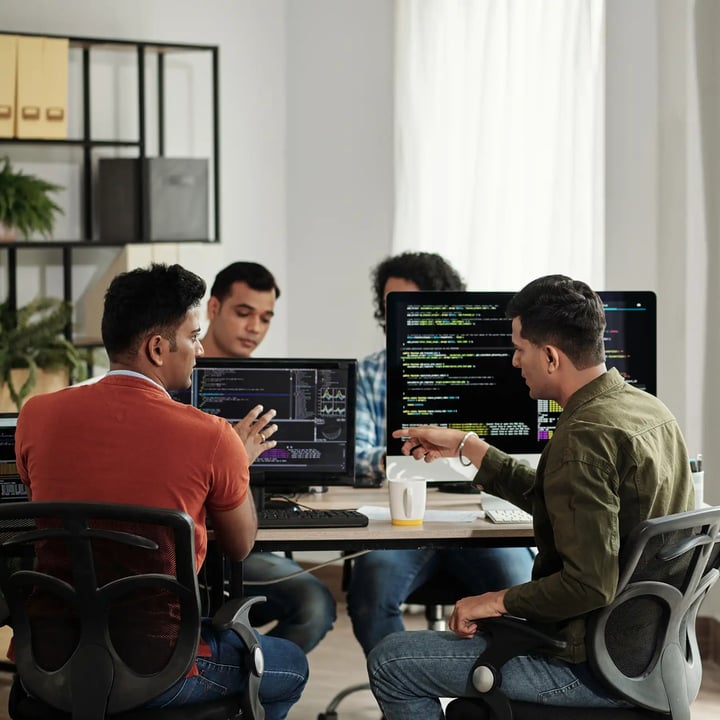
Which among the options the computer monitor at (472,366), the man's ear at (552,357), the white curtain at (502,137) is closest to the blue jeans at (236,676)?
the computer monitor at (472,366)

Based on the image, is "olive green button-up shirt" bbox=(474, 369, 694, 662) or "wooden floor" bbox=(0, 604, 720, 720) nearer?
"olive green button-up shirt" bbox=(474, 369, 694, 662)

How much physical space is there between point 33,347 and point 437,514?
247 centimetres

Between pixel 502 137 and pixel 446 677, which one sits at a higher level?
pixel 502 137

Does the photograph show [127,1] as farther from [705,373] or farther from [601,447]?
[601,447]

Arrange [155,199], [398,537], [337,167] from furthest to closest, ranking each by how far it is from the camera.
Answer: [337,167] → [155,199] → [398,537]

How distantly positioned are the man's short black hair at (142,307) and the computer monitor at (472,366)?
0.70 m

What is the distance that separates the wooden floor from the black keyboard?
40.5 inches

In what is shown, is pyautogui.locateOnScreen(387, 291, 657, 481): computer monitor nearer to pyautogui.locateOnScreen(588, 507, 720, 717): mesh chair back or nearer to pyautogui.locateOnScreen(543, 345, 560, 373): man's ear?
pyautogui.locateOnScreen(543, 345, 560, 373): man's ear

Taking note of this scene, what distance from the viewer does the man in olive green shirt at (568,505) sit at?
194 cm

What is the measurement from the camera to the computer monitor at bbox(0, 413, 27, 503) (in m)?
2.63

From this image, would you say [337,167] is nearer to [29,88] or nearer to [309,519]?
[29,88]

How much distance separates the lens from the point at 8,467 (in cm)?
264

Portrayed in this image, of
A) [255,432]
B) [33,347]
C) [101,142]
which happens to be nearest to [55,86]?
[101,142]

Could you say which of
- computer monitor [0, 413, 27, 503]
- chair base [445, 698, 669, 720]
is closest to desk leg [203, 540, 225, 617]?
computer monitor [0, 413, 27, 503]
